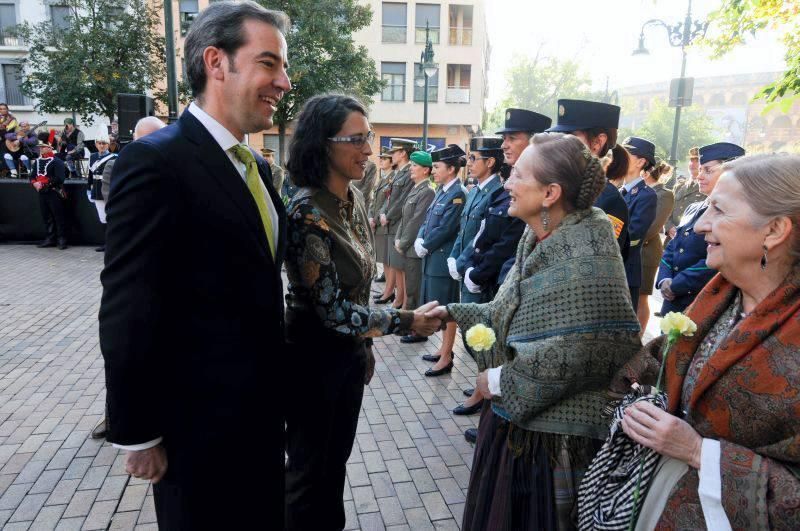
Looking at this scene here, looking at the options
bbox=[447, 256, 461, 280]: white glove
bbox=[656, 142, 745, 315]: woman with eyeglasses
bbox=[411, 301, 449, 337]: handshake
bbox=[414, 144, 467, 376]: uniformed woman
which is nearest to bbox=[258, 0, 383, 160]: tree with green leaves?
bbox=[414, 144, 467, 376]: uniformed woman

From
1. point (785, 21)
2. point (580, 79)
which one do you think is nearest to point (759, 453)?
point (785, 21)

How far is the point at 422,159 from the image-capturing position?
715 cm

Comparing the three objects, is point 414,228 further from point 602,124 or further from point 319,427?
point 319,427

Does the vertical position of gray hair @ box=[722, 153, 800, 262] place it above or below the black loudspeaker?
below

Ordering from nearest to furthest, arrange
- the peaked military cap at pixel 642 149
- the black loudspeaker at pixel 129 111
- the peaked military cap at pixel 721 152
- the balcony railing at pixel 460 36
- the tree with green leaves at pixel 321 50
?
the peaked military cap at pixel 721 152
the peaked military cap at pixel 642 149
the black loudspeaker at pixel 129 111
the tree with green leaves at pixel 321 50
the balcony railing at pixel 460 36

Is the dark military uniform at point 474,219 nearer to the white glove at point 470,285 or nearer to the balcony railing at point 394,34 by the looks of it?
the white glove at point 470,285

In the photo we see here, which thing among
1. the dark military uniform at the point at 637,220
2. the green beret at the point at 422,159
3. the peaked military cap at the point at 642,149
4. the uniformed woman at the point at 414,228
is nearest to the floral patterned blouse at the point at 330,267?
the dark military uniform at the point at 637,220

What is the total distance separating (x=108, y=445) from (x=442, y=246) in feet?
11.4

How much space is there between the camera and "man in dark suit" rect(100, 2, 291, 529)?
62.2 inches

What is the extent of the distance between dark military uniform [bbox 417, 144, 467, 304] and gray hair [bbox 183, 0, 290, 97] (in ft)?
13.0

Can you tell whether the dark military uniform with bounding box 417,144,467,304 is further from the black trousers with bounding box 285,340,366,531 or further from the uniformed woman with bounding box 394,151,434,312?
the black trousers with bounding box 285,340,366,531

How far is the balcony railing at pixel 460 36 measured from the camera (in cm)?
3312

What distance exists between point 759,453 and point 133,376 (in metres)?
1.81

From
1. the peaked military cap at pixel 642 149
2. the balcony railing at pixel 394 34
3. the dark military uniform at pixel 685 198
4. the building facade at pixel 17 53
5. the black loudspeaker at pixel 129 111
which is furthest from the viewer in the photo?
the balcony railing at pixel 394 34
